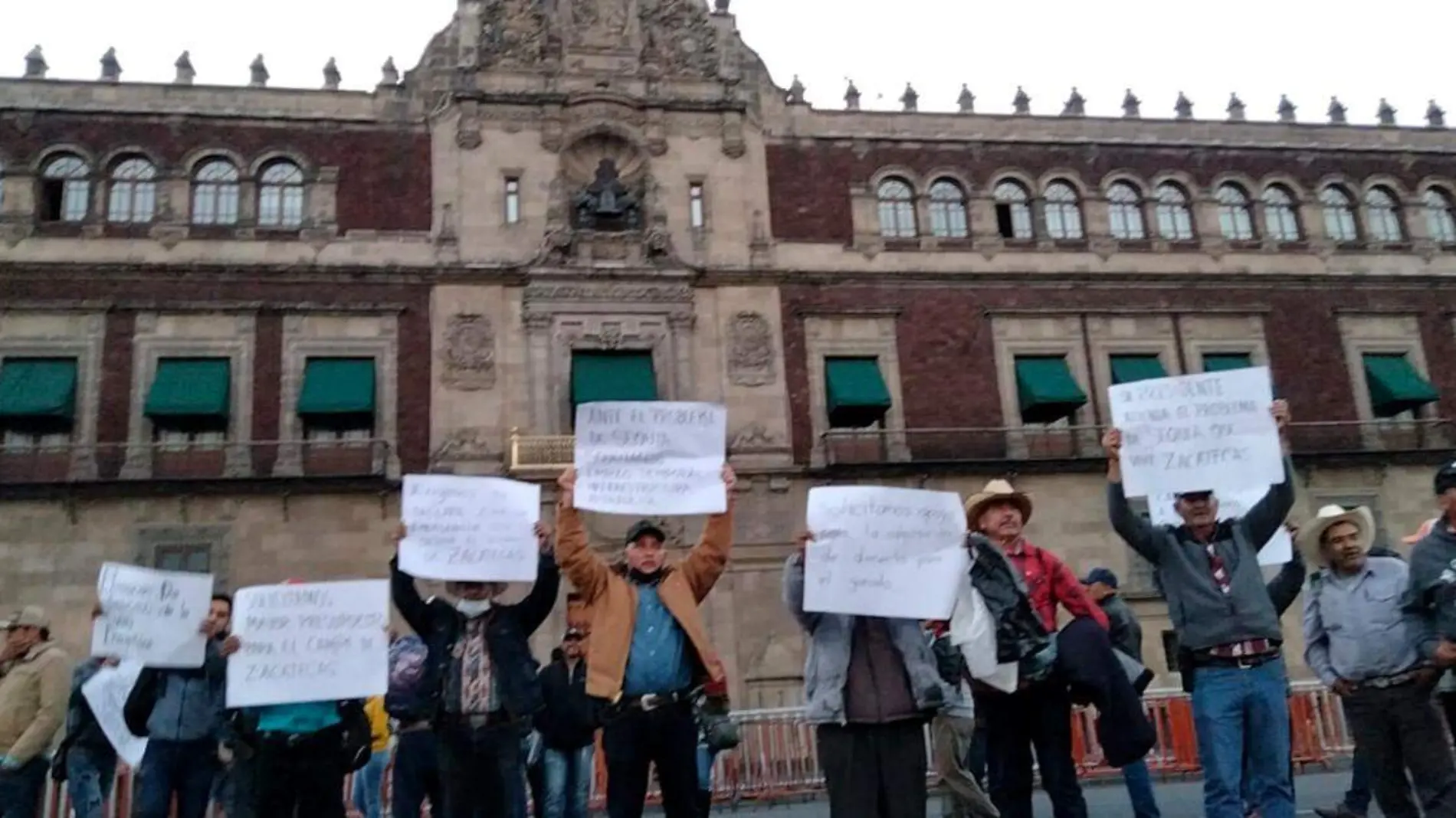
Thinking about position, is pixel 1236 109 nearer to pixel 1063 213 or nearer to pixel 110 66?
pixel 1063 213

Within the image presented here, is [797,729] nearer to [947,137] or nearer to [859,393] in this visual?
[859,393]

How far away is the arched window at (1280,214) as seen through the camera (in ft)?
82.9

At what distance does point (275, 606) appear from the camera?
6816 mm

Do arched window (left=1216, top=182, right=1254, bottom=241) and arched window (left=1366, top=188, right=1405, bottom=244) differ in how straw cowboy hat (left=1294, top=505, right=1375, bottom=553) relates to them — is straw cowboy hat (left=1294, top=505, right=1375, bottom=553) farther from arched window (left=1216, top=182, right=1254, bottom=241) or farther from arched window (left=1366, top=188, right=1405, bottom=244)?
arched window (left=1366, top=188, right=1405, bottom=244)

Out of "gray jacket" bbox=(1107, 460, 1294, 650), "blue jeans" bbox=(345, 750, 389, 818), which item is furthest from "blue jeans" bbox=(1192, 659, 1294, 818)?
"blue jeans" bbox=(345, 750, 389, 818)

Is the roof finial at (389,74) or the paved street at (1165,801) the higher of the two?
the roof finial at (389,74)

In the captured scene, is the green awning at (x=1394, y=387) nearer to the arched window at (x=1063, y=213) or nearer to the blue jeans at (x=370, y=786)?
the arched window at (x=1063, y=213)

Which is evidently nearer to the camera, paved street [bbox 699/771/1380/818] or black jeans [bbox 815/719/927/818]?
black jeans [bbox 815/719/927/818]

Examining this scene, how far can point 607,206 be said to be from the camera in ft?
72.3

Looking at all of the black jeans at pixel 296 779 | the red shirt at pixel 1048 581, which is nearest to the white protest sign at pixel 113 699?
the black jeans at pixel 296 779

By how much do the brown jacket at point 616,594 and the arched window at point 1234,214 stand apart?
2235cm

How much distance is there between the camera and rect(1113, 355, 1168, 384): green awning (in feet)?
76.1

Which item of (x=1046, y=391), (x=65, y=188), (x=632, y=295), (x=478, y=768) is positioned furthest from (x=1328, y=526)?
(x=65, y=188)

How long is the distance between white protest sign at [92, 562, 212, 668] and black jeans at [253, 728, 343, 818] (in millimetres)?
1115
